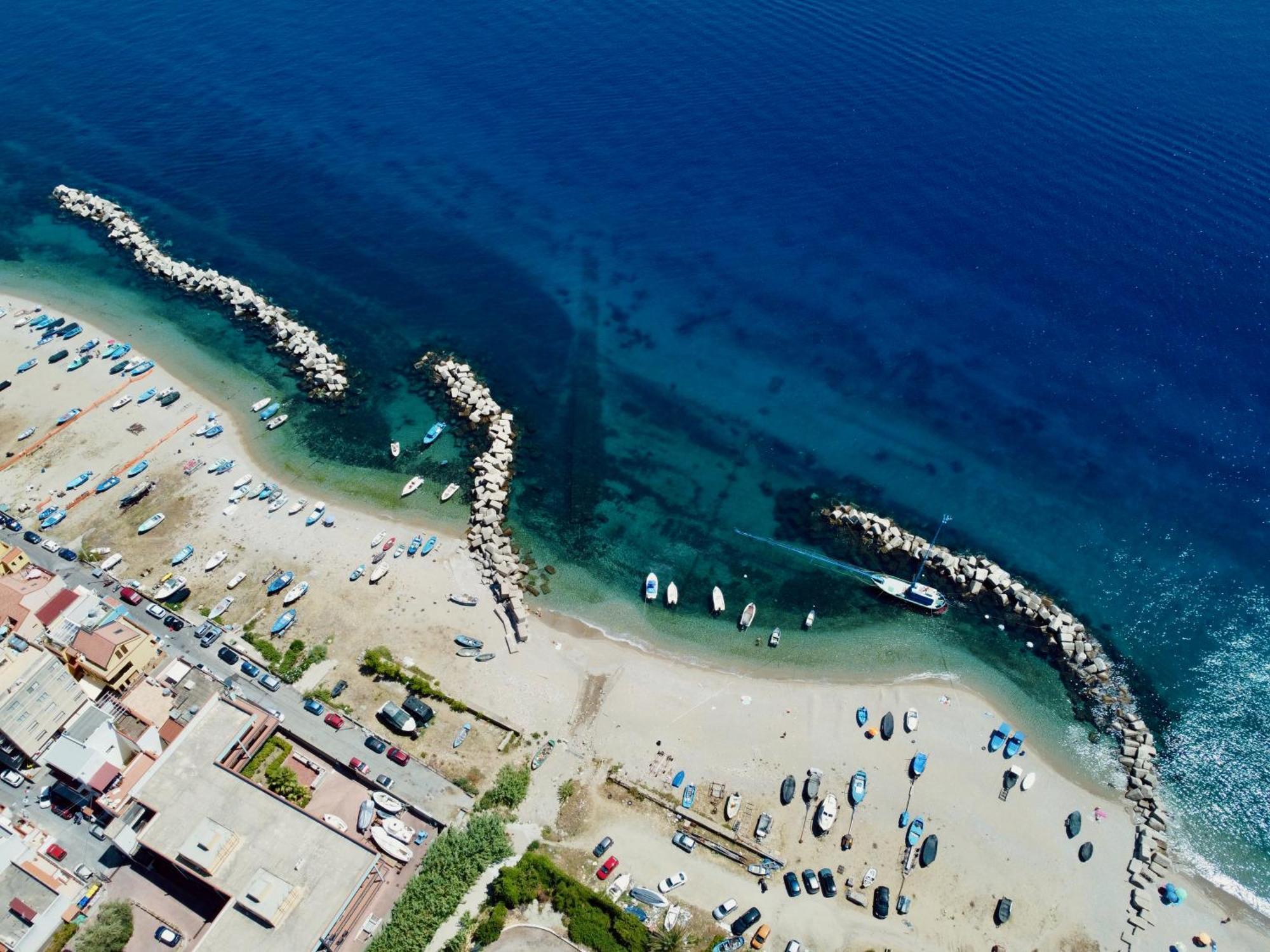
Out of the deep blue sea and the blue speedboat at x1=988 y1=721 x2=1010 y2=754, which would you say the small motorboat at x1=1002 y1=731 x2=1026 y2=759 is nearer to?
the blue speedboat at x1=988 y1=721 x2=1010 y2=754

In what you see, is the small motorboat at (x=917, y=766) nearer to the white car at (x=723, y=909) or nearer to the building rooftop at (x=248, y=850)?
the white car at (x=723, y=909)

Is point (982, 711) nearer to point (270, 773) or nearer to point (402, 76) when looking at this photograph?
point (270, 773)

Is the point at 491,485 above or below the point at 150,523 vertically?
above

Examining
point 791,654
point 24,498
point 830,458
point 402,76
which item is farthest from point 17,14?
point 791,654

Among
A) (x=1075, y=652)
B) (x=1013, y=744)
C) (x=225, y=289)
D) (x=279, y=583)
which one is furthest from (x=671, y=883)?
(x=225, y=289)

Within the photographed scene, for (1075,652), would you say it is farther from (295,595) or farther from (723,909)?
(295,595)

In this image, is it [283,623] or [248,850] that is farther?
[283,623]

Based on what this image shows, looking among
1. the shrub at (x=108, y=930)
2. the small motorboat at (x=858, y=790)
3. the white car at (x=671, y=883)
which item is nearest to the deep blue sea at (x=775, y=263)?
the small motorboat at (x=858, y=790)

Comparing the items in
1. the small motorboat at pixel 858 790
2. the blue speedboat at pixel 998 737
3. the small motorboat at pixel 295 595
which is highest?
the blue speedboat at pixel 998 737
